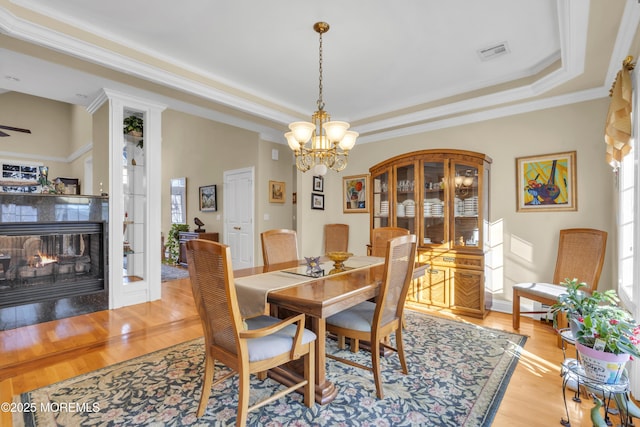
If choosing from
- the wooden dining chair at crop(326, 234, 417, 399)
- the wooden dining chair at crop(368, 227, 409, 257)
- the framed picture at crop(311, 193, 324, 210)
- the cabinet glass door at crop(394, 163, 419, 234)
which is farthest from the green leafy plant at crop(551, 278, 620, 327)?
the framed picture at crop(311, 193, 324, 210)

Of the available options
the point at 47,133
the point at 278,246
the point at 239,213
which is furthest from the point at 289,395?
the point at 47,133

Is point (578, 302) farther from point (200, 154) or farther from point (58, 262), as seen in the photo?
point (200, 154)

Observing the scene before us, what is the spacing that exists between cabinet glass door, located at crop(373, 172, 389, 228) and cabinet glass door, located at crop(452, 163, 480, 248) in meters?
0.91

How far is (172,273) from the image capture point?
6.02 meters

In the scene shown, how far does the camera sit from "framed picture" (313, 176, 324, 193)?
5121 millimetres

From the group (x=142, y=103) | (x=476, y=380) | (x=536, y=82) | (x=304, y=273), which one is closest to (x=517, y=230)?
(x=536, y=82)

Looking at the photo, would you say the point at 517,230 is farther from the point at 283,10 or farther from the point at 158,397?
the point at 158,397

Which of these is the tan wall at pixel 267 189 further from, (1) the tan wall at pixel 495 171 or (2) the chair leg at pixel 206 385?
(2) the chair leg at pixel 206 385

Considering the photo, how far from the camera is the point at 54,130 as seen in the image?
7410mm

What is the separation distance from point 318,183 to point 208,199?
2.88m

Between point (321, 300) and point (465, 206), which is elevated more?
point (465, 206)

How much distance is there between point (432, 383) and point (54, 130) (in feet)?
30.8

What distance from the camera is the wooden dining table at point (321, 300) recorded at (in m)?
1.64

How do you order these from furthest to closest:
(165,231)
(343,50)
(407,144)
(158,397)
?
(165,231)
(407,144)
(343,50)
(158,397)
